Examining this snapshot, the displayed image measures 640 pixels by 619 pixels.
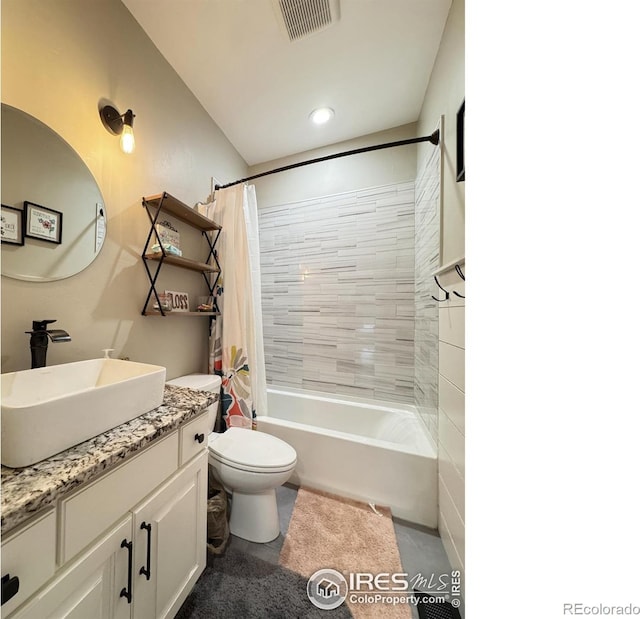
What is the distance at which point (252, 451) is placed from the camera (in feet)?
3.87

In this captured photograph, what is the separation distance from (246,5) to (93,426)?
1.88 metres

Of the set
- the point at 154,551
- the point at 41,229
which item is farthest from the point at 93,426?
the point at 41,229

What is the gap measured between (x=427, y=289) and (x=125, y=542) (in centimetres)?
168

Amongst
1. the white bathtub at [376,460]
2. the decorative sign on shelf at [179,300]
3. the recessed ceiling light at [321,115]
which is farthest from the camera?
the recessed ceiling light at [321,115]

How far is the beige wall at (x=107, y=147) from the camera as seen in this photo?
786mm

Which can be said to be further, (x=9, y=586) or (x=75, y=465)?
(x=75, y=465)

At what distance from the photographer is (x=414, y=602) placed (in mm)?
908

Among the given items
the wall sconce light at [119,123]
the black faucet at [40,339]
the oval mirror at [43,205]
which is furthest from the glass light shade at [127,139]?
the black faucet at [40,339]

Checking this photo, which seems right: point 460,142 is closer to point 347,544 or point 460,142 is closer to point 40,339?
point 40,339

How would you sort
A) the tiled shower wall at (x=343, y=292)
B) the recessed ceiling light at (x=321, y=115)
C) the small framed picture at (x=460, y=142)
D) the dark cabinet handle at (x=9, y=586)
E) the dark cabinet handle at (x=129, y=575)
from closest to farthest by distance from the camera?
the dark cabinet handle at (x=9, y=586) → the dark cabinet handle at (x=129, y=575) → the small framed picture at (x=460, y=142) → the recessed ceiling light at (x=321, y=115) → the tiled shower wall at (x=343, y=292)

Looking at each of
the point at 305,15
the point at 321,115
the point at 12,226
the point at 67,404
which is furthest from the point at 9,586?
the point at 321,115

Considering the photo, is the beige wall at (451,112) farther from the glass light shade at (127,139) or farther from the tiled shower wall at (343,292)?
the glass light shade at (127,139)
